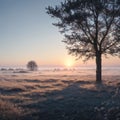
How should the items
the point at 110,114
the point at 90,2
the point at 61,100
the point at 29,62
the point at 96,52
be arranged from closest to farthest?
the point at 110,114 < the point at 61,100 < the point at 90,2 < the point at 96,52 < the point at 29,62

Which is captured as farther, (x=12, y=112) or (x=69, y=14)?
(x=69, y=14)

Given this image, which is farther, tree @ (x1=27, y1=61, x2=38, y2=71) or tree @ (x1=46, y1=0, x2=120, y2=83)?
tree @ (x1=27, y1=61, x2=38, y2=71)

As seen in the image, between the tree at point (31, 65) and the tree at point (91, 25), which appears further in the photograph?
the tree at point (31, 65)

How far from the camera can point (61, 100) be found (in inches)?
891

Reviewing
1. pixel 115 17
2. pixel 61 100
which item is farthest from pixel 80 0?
pixel 61 100

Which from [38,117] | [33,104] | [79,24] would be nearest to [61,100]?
[33,104]

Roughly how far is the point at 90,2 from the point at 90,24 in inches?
123

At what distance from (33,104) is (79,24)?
21.1 meters

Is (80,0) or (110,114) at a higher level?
(80,0)

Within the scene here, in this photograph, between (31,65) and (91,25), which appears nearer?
(91,25)

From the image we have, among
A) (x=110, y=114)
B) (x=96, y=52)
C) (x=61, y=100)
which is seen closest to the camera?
(x=110, y=114)

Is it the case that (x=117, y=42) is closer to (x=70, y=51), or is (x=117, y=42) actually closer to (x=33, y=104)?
(x=70, y=51)

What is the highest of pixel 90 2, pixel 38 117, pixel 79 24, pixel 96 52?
pixel 90 2

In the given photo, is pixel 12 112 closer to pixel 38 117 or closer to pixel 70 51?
pixel 38 117
